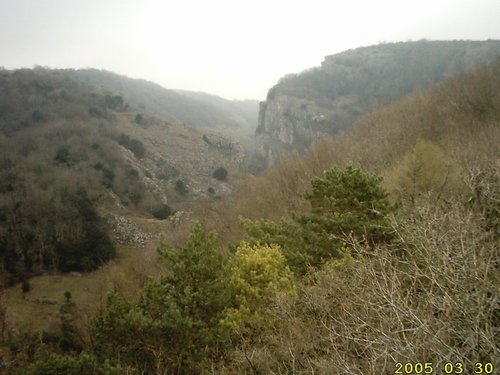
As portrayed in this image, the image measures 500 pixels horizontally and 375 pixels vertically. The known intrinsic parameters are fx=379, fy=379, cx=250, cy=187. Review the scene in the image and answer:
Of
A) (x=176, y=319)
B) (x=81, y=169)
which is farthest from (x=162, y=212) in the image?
(x=176, y=319)

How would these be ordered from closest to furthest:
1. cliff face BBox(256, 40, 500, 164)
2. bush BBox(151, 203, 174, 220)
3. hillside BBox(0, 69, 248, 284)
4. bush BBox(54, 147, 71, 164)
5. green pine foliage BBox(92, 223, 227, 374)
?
green pine foliage BBox(92, 223, 227, 374) < hillside BBox(0, 69, 248, 284) < bush BBox(151, 203, 174, 220) < bush BBox(54, 147, 71, 164) < cliff face BBox(256, 40, 500, 164)

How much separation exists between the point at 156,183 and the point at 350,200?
5587cm

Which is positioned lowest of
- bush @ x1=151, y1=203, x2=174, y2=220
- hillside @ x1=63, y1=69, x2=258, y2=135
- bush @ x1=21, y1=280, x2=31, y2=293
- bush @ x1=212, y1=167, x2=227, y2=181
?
bush @ x1=21, y1=280, x2=31, y2=293

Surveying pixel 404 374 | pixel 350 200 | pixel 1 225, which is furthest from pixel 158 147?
pixel 404 374

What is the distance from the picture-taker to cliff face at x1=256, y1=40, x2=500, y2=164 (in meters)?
92.6

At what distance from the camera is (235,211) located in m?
36.0

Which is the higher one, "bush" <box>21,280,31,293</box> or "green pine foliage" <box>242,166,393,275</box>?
"green pine foliage" <box>242,166,393,275</box>

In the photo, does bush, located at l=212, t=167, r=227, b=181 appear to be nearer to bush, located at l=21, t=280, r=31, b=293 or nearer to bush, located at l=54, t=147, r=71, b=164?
bush, located at l=54, t=147, r=71, b=164

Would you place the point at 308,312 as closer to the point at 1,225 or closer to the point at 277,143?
the point at 1,225
